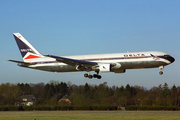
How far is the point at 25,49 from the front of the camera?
70438 mm

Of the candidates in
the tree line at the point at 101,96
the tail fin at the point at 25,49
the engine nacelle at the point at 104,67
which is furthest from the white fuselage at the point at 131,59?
the tree line at the point at 101,96

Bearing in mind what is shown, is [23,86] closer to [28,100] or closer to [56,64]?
[28,100]

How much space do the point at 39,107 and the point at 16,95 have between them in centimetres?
1834

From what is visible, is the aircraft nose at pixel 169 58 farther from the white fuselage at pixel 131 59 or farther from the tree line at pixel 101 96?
the tree line at pixel 101 96

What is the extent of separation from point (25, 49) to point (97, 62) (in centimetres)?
1961

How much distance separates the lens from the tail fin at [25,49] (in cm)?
6819

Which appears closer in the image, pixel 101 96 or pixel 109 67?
pixel 109 67
